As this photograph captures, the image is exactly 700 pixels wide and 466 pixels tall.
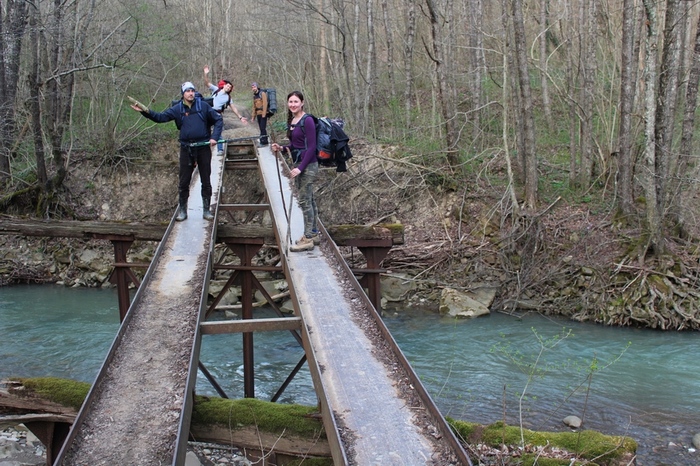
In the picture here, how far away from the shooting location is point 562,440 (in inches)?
195

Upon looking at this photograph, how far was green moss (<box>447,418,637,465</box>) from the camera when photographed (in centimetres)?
484

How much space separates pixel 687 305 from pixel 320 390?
33.8ft

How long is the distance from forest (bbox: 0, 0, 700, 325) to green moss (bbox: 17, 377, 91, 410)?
9.55 metres

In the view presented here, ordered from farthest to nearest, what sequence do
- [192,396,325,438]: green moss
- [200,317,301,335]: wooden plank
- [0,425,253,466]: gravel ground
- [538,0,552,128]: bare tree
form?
[538,0,552,128]: bare tree → [0,425,253,466]: gravel ground → [200,317,301,335]: wooden plank → [192,396,325,438]: green moss

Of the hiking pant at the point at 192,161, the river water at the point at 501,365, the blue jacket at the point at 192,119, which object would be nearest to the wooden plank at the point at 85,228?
the hiking pant at the point at 192,161

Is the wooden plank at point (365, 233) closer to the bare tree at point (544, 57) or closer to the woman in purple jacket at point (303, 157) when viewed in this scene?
the woman in purple jacket at point (303, 157)

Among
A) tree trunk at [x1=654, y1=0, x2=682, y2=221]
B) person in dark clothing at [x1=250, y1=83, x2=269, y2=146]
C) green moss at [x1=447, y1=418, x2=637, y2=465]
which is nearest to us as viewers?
green moss at [x1=447, y1=418, x2=637, y2=465]

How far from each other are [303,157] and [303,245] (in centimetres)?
121

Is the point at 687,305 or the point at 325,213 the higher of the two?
the point at 325,213

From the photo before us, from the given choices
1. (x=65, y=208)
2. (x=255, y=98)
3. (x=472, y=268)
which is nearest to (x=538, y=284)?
(x=472, y=268)

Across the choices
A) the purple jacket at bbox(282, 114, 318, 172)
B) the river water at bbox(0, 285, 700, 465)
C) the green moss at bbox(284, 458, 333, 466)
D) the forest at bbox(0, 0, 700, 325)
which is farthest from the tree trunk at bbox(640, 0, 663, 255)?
the green moss at bbox(284, 458, 333, 466)

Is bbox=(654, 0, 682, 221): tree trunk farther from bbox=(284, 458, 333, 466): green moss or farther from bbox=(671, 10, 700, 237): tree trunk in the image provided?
bbox=(284, 458, 333, 466): green moss

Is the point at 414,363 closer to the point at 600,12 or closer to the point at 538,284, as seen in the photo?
the point at 538,284

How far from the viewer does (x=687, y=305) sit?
12.4 metres
